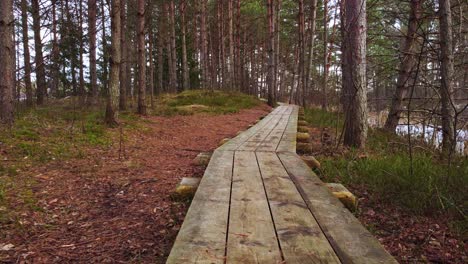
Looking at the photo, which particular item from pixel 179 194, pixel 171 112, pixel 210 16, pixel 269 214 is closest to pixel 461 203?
pixel 269 214

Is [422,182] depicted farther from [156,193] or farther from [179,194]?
[156,193]

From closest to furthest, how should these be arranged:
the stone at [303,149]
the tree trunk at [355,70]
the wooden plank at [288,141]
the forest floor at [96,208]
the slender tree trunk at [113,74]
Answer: the forest floor at [96,208], the wooden plank at [288,141], the tree trunk at [355,70], the stone at [303,149], the slender tree trunk at [113,74]

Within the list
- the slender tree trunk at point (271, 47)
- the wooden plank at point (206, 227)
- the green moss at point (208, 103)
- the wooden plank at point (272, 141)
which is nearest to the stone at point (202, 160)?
the wooden plank at point (272, 141)

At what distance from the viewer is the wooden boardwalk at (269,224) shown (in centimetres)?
184

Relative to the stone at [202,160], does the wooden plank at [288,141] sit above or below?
above

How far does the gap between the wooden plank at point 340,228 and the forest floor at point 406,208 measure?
1.77 ft

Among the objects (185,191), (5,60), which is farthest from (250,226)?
(5,60)

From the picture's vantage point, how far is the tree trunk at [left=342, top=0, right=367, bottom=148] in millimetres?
5898

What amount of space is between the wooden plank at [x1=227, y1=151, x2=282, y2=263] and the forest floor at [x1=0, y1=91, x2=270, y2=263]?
2.11 ft

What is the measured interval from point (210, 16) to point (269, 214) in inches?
1192

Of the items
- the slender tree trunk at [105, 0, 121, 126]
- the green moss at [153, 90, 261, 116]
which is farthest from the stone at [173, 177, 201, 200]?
the green moss at [153, 90, 261, 116]

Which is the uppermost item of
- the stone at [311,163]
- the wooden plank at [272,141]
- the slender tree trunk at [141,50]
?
the slender tree trunk at [141,50]

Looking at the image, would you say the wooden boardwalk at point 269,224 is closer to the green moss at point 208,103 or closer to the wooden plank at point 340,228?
the wooden plank at point 340,228

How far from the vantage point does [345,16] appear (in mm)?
6176
